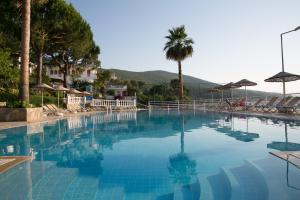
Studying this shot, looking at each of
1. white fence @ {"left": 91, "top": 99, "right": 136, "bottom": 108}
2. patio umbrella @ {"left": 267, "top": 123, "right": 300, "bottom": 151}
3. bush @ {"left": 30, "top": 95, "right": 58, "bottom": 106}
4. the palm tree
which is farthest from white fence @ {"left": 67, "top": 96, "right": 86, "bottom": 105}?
patio umbrella @ {"left": 267, "top": 123, "right": 300, "bottom": 151}

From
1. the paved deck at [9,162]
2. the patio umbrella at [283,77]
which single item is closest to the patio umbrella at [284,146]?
the paved deck at [9,162]

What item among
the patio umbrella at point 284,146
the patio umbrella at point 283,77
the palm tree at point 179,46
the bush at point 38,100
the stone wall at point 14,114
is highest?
the palm tree at point 179,46

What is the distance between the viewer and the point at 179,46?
29.0 metres

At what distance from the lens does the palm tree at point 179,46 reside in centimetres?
2864

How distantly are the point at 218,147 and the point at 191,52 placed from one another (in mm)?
22678

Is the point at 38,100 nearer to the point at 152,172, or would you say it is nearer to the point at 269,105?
the point at 269,105

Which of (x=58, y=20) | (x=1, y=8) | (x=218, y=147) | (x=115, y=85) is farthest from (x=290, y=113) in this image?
(x=115, y=85)

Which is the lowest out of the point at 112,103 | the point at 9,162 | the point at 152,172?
the point at 152,172

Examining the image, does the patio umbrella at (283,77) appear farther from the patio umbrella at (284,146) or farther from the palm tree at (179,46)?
the palm tree at (179,46)

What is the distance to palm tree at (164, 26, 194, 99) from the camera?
28.6 m

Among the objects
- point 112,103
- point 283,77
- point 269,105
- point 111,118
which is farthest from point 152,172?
point 112,103

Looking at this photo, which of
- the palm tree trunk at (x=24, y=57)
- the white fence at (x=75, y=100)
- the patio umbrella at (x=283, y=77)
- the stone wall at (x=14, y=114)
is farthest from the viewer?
the white fence at (x=75, y=100)

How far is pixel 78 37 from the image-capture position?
25.7 m

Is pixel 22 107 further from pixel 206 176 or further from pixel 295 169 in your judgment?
pixel 295 169
